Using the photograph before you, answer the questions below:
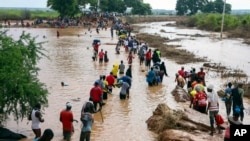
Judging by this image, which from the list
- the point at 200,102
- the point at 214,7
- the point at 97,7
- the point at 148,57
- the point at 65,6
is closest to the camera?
the point at 200,102

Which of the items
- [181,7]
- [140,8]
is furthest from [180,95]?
[181,7]

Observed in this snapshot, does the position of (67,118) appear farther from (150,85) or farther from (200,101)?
(150,85)

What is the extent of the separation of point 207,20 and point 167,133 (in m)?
79.1

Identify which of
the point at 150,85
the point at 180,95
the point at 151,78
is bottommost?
the point at 150,85

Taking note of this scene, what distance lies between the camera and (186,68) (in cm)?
3119

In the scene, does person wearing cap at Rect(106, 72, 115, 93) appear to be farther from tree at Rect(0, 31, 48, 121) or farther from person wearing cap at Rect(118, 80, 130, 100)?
tree at Rect(0, 31, 48, 121)

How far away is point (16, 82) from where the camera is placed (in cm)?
1355

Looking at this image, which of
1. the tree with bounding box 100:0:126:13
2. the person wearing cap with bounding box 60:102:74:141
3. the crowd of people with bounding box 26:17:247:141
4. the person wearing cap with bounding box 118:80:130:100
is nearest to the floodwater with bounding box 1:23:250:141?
the person wearing cap with bounding box 118:80:130:100

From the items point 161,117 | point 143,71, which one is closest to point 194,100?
point 161,117

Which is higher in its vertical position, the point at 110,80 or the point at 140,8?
the point at 140,8

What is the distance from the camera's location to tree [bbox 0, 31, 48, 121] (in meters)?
13.5

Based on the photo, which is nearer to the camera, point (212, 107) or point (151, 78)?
point (212, 107)

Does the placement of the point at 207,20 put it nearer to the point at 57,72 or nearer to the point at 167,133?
the point at 57,72

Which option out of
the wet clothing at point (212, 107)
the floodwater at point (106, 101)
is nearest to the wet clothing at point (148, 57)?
the floodwater at point (106, 101)
